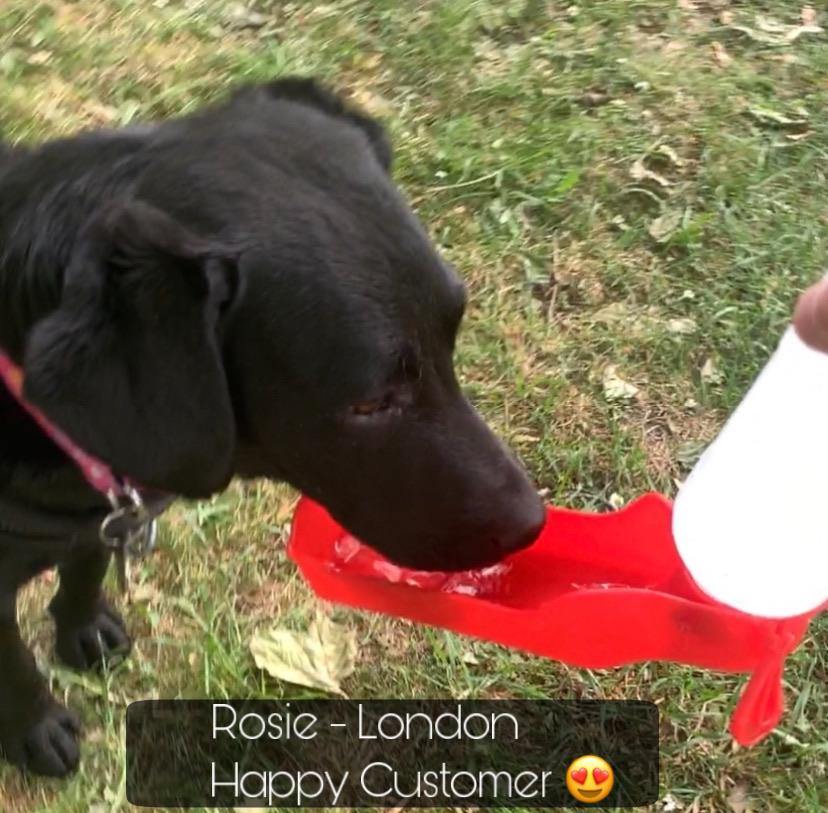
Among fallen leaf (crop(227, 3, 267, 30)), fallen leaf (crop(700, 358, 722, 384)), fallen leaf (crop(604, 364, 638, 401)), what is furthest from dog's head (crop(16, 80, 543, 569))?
fallen leaf (crop(227, 3, 267, 30))

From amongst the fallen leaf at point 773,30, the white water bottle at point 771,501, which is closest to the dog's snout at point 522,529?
the white water bottle at point 771,501

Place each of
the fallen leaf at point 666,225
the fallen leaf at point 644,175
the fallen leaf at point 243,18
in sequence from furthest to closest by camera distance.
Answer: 1. the fallen leaf at point 243,18
2. the fallen leaf at point 644,175
3. the fallen leaf at point 666,225

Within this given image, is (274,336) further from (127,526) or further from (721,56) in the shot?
(721,56)

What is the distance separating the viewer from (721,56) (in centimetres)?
374

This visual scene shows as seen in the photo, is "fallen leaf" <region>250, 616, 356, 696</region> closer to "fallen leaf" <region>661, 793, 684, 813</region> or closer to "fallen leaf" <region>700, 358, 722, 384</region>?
"fallen leaf" <region>661, 793, 684, 813</region>

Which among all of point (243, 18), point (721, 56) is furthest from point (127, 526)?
point (721, 56)

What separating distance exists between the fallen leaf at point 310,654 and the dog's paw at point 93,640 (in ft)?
0.94

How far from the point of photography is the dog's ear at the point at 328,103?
1.75m

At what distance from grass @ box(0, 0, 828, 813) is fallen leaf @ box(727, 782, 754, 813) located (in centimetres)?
1

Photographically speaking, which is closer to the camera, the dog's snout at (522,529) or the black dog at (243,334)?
Answer: the black dog at (243,334)

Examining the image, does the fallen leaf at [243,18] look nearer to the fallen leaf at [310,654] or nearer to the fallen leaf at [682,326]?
the fallen leaf at [682,326]

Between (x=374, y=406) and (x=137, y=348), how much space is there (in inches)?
12.9

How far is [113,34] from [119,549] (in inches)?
91.0

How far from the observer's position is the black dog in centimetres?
140
